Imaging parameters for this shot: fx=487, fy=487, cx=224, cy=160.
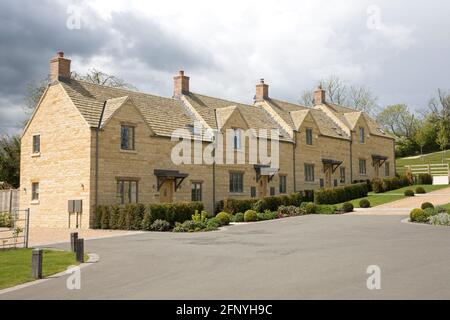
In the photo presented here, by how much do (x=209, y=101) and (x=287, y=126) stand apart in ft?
24.1

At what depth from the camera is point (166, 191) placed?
105 feet

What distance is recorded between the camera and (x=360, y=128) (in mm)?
52406

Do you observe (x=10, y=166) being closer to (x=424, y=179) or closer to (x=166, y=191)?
(x=166, y=191)

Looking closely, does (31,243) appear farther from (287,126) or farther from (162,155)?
(287,126)

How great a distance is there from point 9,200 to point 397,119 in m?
80.2

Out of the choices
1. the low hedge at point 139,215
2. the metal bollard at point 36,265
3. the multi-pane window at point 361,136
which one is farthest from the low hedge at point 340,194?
the metal bollard at point 36,265

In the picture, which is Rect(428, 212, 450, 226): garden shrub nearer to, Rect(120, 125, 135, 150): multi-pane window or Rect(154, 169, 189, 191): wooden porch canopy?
Rect(154, 169, 189, 191): wooden porch canopy

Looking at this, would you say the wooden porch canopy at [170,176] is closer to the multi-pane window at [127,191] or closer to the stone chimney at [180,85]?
the multi-pane window at [127,191]

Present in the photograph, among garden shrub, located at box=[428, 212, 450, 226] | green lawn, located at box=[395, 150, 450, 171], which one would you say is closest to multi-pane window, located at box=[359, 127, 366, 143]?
green lawn, located at box=[395, 150, 450, 171]

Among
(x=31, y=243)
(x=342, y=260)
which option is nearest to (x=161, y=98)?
(x=31, y=243)

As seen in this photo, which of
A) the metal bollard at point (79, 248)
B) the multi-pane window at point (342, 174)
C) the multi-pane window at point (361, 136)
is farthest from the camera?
the multi-pane window at point (361, 136)

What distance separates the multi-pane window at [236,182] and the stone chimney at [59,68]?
1363 cm

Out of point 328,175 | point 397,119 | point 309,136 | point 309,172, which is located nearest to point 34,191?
point 309,172

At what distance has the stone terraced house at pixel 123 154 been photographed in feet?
92.0
